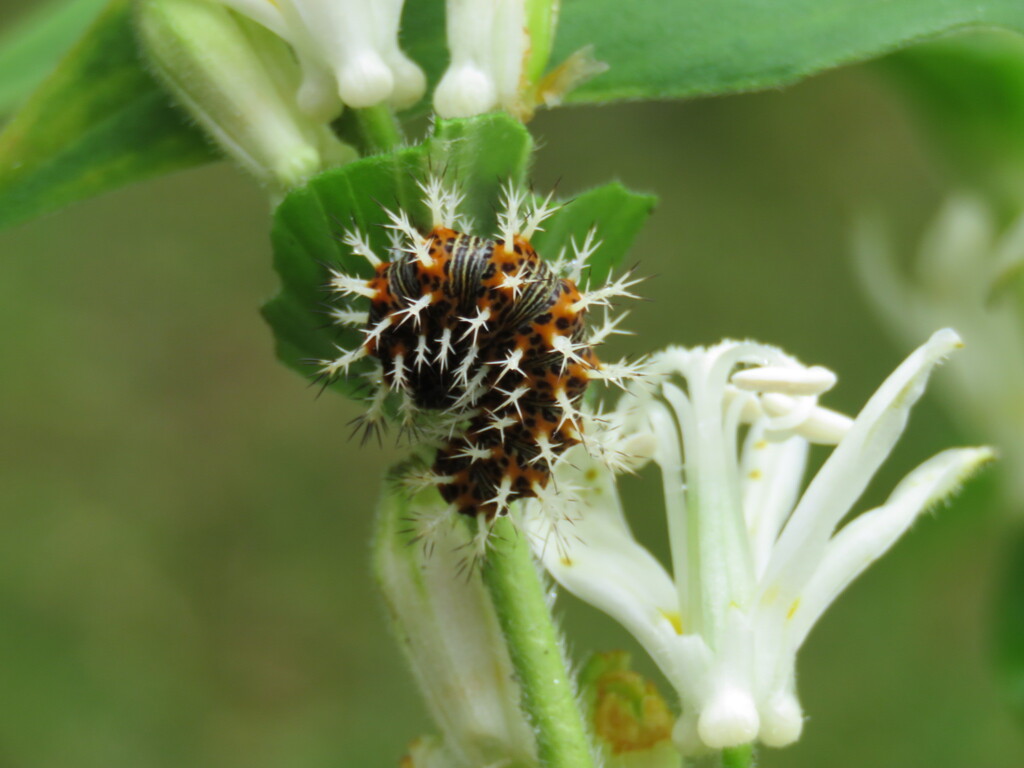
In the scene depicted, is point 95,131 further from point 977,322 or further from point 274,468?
point 274,468

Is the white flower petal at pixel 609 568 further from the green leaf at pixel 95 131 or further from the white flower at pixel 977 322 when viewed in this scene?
the white flower at pixel 977 322

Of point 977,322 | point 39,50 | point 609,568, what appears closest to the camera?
point 609,568

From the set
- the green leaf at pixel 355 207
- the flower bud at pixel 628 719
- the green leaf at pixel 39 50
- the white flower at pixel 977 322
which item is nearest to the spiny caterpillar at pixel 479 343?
the green leaf at pixel 355 207

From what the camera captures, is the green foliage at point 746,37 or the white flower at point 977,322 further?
the white flower at point 977,322

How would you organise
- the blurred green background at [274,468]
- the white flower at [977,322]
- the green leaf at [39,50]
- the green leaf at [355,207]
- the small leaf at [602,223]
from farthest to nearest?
1. the blurred green background at [274,468]
2. the white flower at [977,322]
3. the green leaf at [39,50]
4. the small leaf at [602,223]
5. the green leaf at [355,207]

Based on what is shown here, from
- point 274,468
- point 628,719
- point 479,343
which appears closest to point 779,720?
point 628,719

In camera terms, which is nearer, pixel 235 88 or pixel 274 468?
pixel 235 88

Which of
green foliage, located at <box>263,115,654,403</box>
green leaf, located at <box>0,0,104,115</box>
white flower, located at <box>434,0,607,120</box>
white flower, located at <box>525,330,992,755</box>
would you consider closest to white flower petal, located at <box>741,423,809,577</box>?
white flower, located at <box>525,330,992,755</box>
